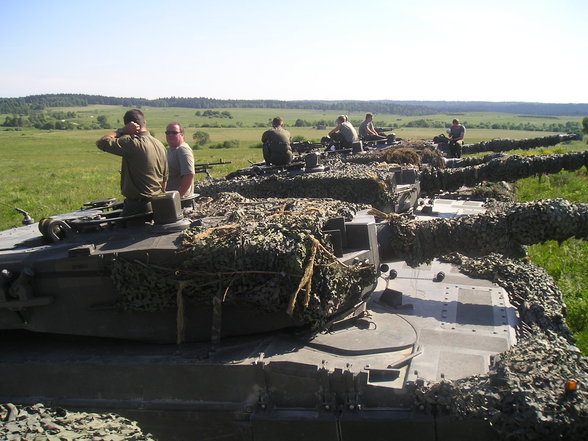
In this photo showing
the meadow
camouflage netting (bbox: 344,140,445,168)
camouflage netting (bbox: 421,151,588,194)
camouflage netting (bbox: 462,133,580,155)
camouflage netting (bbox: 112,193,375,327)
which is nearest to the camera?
camouflage netting (bbox: 112,193,375,327)

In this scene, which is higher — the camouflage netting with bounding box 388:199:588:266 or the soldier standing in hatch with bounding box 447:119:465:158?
the soldier standing in hatch with bounding box 447:119:465:158

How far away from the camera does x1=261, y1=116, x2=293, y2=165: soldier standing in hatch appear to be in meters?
13.7

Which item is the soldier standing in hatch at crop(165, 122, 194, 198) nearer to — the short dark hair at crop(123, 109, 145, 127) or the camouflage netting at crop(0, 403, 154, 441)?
the short dark hair at crop(123, 109, 145, 127)

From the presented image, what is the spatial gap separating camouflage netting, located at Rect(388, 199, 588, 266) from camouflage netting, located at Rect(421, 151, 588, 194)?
6.32 m

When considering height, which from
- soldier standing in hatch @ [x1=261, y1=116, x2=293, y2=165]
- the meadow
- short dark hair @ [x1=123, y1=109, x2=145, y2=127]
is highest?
short dark hair @ [x1=123, y1=109, x2=145, y2=127]

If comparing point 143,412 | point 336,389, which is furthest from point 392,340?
point 143,412

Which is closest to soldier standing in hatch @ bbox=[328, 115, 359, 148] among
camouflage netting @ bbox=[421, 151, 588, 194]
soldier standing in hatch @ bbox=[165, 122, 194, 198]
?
camouflage netting @ bbox=[421, 151, 588, 194]

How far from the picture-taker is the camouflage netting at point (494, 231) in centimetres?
617

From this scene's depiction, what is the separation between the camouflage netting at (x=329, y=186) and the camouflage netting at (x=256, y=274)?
5881 mm

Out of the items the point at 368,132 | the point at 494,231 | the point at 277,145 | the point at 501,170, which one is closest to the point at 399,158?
the point at 501,170

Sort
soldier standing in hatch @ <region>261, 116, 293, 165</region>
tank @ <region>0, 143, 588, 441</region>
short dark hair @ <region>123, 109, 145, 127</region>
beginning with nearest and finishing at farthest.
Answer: tank @ <region>0, 143, 588, 441</region>, short dark hair @ <region>123, 109, 145, 127</region>, soldier standing in hatch @ <region>261, 116, 293, 165</region>

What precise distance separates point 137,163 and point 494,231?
392 centimetres

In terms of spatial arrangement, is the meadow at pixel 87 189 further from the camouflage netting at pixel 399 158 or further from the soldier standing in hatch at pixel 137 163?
the camouflage netting at pixel 399 158

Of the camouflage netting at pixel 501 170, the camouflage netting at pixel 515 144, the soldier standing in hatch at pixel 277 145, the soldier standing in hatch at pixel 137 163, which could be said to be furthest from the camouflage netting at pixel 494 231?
the camouflage netting at pixel 515 144
